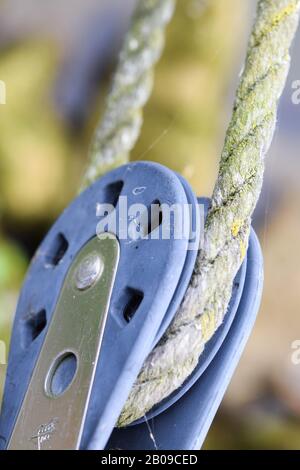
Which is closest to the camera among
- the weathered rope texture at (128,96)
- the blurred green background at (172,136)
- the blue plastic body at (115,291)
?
the blue plastic body at (115,291)

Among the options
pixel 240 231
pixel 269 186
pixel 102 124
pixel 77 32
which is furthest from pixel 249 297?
pixel 77 32

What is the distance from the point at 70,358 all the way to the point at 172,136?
26.8 inches

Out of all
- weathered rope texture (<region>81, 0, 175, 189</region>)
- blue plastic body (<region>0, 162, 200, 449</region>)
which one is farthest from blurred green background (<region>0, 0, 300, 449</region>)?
blue plastic body (<region>0, 162, 200, 449</region>)

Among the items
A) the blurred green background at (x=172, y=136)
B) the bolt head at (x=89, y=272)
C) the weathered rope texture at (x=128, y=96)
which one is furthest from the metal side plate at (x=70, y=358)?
the blurred green background at (x=172, y=136)

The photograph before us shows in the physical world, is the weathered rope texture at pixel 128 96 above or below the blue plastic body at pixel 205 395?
above

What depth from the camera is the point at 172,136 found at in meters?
1.14

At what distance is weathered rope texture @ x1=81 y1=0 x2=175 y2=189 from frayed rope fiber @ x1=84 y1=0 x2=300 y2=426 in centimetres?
28

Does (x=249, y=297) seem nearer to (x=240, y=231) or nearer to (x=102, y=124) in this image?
(x=240, y=231)

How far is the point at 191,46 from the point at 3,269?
1.71 feet

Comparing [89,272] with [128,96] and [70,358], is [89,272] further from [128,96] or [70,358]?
[128,96]

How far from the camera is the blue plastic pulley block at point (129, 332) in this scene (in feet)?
1.55

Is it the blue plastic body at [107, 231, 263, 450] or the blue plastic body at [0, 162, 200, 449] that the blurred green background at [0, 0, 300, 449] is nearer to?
the blue plastic body at [0, 162, 200, 449]

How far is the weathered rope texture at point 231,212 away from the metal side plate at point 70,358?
0.05 metres

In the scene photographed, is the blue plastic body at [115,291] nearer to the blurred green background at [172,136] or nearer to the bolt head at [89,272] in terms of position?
the bolt head at [89,272]
